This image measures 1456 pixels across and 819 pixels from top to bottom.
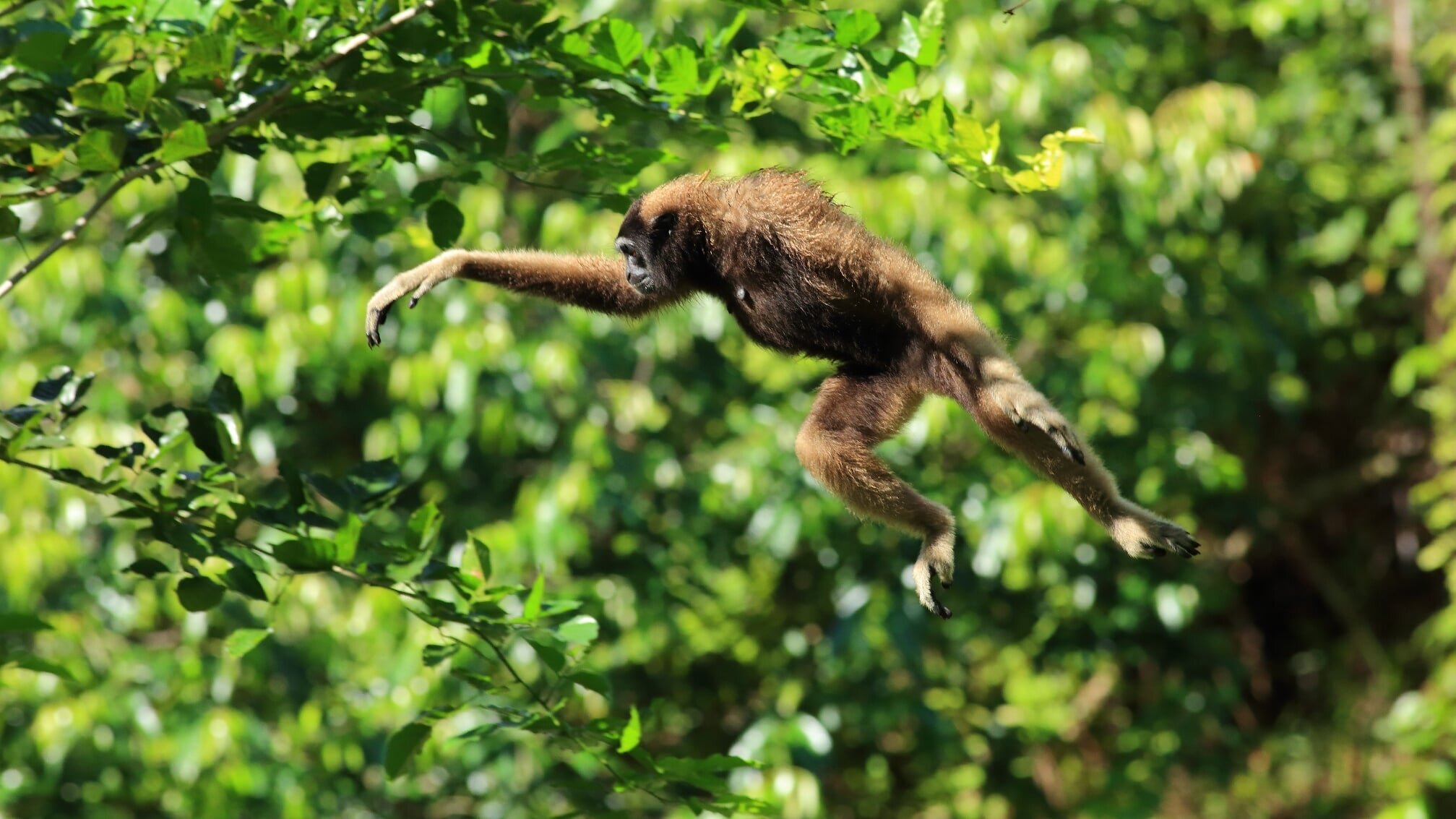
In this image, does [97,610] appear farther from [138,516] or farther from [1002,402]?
[1002,402]

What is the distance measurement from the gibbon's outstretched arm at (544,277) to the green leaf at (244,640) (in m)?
0.74

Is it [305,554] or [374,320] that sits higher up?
[374,320]

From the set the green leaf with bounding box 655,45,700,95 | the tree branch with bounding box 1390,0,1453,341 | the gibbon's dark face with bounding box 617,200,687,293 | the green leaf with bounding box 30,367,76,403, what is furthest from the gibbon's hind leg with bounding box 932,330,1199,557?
the tree branch with bounding box 1390,0,1453,341

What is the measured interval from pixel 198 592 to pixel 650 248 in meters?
1.13

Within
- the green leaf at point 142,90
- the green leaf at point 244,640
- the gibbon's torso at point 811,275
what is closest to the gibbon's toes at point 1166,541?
the gibbon's torso at point 811,275

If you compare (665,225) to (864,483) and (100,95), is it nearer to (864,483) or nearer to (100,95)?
(864,483)

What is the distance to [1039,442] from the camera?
2.88m

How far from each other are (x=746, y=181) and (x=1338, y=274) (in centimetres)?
699

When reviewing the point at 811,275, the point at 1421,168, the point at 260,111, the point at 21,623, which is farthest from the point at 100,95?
the point at 1421,168

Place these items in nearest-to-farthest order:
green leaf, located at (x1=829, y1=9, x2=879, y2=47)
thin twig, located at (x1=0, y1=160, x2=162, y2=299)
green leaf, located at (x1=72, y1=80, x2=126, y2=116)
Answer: green leaf, located at (x1=72, y1=80, x2=126, y2=116)
thin twig, located at (x1=0, y1=160, x2=162, y2=299)
green leaf, located at (x1=829, y1=9, x2=879, y2=47)

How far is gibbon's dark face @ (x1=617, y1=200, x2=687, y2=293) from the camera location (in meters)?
3.09

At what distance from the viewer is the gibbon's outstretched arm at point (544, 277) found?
3.09 m

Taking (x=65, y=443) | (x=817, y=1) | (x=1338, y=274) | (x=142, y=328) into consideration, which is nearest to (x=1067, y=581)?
(x=1338, y=274)

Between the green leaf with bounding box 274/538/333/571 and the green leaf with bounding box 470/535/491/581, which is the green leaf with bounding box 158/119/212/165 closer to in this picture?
the green leaf with bounding box 274/538/333/571
